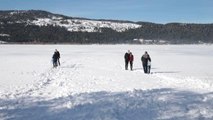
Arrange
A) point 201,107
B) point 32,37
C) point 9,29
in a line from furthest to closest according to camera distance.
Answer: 1. point 9,29
2. point 32,37
3. point 201,107

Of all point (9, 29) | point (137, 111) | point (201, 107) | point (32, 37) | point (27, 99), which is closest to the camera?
point (137, 111)

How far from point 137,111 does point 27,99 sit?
3793 mm

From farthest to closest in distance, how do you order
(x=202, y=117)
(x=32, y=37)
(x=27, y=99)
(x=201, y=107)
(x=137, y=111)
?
(x=32, y=37)
(x=27, y=99)
(x=201, y=107)
(x=137, y=111)
(x=202, y=117)

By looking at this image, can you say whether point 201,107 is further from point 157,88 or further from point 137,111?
point 157,88

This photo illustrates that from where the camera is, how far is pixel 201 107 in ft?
34.1

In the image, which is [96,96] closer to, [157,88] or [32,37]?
[157,88]

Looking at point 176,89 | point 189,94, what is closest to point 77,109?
point 189,94

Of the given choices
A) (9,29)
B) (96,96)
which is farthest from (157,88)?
(9,29)

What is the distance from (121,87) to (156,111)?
17.3 ft

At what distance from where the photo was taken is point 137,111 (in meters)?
9.74

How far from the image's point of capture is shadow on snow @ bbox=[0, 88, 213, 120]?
9.21 metres

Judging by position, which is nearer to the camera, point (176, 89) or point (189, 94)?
point (189, 94)

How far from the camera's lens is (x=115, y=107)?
10367mm

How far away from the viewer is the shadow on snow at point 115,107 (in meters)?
9.21
